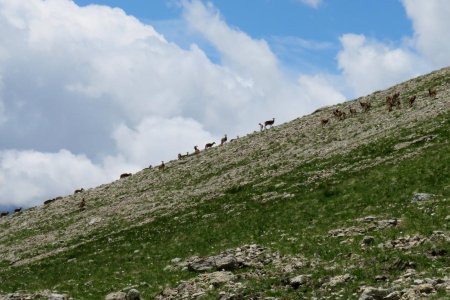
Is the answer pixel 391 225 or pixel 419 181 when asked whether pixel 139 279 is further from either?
pixel 419 181

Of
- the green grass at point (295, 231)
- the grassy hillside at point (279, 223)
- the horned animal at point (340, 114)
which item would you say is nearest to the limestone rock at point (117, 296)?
the green grass at point (295, 231)

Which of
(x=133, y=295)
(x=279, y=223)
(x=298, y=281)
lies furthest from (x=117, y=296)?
(x=279, y=223)

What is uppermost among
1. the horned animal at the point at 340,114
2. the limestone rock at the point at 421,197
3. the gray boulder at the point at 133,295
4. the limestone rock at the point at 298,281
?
the horned animal at the point at 340,114

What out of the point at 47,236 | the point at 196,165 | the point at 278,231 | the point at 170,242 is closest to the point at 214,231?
the point at 170,242

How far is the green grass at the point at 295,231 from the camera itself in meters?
21.5

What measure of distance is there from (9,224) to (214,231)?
4409cm

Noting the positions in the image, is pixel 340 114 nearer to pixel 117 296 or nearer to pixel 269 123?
pixel 269 123

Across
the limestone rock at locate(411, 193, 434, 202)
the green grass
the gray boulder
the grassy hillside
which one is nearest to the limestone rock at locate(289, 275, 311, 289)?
the grassy hillside

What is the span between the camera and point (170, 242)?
37.1 meters

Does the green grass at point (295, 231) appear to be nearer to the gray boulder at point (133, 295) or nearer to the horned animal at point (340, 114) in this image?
the gray boulder at point (133, 295)

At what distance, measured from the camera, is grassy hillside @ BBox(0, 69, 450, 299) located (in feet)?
70.2

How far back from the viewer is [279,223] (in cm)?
3331

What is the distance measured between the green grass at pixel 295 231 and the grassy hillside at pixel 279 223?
0.39 feet

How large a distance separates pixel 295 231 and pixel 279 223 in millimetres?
3103
